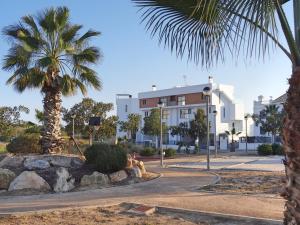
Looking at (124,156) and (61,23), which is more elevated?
(61,23)

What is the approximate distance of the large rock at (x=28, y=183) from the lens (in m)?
13.9

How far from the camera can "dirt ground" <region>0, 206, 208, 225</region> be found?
8719mm

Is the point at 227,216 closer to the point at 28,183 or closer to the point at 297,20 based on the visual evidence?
the point at 297,20

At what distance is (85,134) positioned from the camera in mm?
53469

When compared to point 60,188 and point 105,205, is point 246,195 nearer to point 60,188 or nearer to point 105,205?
point 105,205

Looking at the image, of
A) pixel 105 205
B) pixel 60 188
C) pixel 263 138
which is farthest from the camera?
pixel 263 138

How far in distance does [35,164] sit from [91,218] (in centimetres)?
798

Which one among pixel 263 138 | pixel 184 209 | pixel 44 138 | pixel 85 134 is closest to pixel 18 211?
pixel 184 209

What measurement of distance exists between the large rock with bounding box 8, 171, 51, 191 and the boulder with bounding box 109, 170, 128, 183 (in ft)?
7.63

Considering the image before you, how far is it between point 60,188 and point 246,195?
5.38m

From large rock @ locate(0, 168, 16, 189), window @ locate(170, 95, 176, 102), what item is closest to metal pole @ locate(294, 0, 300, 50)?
large rock @ locate(0, 168, 16, 189)

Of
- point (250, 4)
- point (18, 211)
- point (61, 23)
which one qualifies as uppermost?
point (61, 23)

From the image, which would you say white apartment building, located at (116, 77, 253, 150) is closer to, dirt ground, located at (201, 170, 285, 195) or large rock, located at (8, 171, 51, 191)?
dirt ground, located at (201, 170, 285, 195)

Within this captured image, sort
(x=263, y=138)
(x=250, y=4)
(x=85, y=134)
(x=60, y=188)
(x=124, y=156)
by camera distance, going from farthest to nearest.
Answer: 1. (x=263, y=138)
2. (x=85, y=134)
3. (x=124, y=156)
4. (x=60, y=188)
5. (x=250, y=4)
